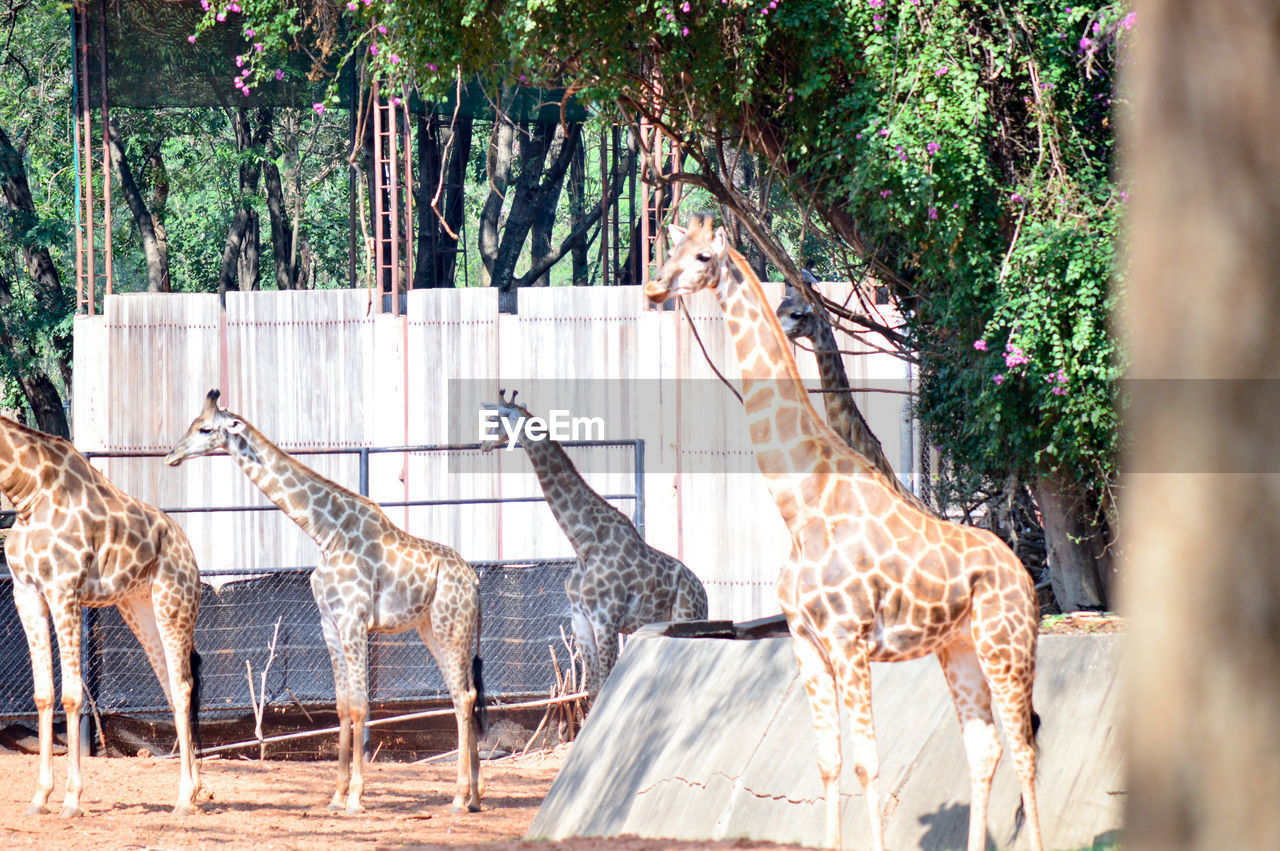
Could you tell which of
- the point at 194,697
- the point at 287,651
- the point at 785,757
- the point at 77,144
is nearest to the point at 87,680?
the point at 287,651

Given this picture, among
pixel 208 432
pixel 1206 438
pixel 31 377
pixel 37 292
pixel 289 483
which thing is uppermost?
pixel 37 292

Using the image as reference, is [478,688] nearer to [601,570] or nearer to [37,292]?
[601,570]

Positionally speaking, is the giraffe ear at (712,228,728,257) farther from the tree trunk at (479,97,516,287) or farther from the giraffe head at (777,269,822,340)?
the tree trunk at (479,97,516,287)

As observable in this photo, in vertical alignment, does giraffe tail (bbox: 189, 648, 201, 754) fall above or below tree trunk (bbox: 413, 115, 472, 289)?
below

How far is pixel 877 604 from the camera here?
483 centimetres

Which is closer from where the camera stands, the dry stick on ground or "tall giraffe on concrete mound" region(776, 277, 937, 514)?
"tall giraffe on concrete mound" region(776, 277, 937, 514)

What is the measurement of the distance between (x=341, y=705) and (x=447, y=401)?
5854 mm

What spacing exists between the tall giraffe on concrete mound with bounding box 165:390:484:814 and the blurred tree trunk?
7.27 metres

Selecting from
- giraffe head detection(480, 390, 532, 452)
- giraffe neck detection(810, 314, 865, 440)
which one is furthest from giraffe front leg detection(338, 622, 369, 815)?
giraffe neck detection(810, 314, 865, 440)

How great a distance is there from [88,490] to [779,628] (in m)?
4.50

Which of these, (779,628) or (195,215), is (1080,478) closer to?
(779,628)

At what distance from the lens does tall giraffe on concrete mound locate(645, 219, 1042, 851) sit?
4805 mm

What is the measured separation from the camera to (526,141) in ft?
68.5

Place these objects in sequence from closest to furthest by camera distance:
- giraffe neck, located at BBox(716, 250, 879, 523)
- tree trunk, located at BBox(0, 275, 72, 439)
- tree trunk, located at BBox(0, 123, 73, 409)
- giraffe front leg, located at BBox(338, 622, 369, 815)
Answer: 1. giraffe neck, located at BBox(716, 250, 879, 523)
2. giraffe front leg, located at BBox(338, 622, 369, 815)
3. tree trunk, located at BBox(0, 275, 72, 439)
4. tree trunk, located at BBox(0, 123, 73, 409)
